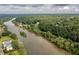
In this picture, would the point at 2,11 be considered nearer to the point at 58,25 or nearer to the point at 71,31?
the point at 58,25

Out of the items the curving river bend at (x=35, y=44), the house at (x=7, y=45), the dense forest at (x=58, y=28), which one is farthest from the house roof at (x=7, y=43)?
the dense forest at (x=58, y=28)

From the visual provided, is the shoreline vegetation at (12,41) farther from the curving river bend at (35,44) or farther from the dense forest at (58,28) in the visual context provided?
the dense forest at (58,28)

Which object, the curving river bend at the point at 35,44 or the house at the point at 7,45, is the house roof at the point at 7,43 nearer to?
the house at the point at 7,45

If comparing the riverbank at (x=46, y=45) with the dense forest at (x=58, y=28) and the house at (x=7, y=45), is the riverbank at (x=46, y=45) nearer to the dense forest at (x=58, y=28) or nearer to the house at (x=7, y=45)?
the dense forest at (x=58, y=28)

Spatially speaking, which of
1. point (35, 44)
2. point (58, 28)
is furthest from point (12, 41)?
point (58, 28)

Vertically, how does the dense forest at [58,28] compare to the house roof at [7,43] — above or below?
above

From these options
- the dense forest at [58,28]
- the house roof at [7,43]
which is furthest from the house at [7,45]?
the dense forest at [58,28]
